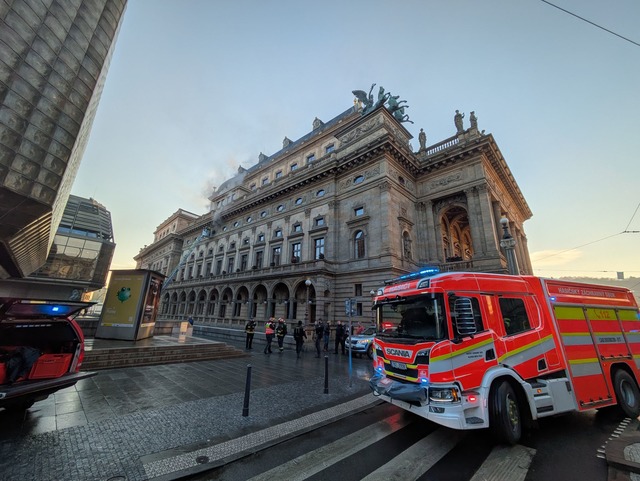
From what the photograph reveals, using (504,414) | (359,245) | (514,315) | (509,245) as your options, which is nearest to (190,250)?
(359,245)

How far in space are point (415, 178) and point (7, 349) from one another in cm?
2875

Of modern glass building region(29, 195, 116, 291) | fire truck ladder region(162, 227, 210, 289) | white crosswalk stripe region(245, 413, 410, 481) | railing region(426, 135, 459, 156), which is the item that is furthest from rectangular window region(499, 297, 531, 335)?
modern glass building region(29, 195, 116, 291)

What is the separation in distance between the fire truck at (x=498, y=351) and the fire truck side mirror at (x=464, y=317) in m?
0.02

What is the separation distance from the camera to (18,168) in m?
8.39

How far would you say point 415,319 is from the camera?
5.47 meters

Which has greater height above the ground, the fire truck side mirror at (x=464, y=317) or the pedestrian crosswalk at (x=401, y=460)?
the fire truck side mirror at (x=464, y=317)

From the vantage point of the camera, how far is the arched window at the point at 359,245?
23.4 m

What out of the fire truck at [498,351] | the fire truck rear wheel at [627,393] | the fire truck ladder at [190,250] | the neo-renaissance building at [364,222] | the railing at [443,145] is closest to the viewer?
the fire truck at [498,351]

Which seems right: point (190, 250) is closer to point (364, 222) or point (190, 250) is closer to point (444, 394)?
point (364, 222)

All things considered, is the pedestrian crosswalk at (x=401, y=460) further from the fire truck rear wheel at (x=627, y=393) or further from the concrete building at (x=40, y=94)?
the concrete building at (x=40, y=94)

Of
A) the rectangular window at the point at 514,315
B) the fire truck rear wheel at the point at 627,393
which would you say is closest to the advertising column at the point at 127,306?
the rectangular window at the point at 514,315

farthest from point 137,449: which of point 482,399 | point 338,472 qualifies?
point 482,399

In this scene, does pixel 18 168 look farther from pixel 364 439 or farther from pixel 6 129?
pixel 364 439

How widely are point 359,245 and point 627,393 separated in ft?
60.1
